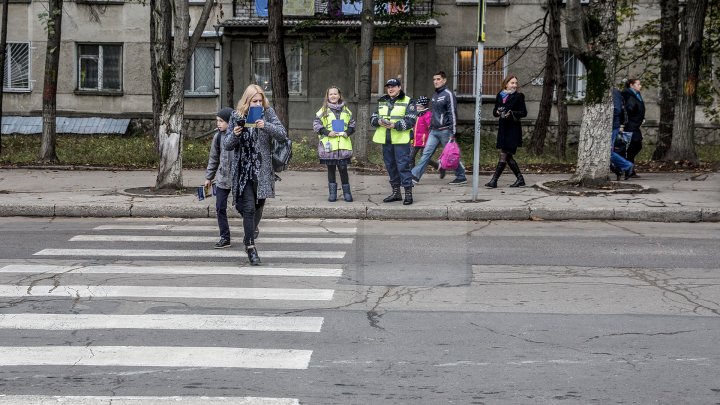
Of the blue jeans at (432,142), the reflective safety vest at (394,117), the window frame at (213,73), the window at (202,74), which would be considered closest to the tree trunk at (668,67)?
the blue jeans at (432,142)

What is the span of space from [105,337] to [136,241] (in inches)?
196

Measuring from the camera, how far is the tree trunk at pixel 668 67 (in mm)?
21781

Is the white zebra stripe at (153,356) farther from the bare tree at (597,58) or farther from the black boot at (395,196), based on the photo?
the bare tree at (597,58)

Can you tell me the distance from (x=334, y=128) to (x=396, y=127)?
0.93 meters

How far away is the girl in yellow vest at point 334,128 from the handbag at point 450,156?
2302 mm

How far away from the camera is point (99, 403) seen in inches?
227

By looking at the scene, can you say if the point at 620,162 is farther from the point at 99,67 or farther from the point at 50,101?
the point at 99,67

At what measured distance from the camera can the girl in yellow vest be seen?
1452cm

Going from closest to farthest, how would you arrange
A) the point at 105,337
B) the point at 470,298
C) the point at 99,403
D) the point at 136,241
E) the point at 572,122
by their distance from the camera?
the point at 99,403, the point at 105,337, the point at 470,298, the point at 136,241, the point at 572,122

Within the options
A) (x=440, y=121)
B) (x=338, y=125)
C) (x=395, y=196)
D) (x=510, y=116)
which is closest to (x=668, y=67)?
(x=510, y=116)

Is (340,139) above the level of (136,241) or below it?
above

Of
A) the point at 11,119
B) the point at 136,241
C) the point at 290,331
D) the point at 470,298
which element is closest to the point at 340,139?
the point at 136,241

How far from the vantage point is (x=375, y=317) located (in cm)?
791

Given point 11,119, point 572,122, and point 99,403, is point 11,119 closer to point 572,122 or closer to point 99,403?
point 572,122
